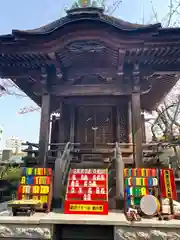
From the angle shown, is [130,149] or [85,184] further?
[130,149]

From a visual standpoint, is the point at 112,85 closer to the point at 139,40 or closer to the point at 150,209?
the point at 139,40

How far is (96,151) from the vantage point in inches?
330

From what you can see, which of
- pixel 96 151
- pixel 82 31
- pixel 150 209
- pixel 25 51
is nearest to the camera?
pixel 150 209

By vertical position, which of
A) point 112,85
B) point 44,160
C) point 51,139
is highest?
point 112,85

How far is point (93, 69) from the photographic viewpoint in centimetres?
754

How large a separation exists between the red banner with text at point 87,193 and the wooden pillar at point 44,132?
5.03ft

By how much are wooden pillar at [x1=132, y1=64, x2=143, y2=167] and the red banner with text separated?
144 cm

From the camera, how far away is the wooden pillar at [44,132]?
6804 mm

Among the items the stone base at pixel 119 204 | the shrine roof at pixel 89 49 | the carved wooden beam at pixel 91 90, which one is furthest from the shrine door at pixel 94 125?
the stone base at pixel 119 204

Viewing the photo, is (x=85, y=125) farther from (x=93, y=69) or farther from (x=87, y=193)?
(x=87, y=193)

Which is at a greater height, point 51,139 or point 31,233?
point 51,139

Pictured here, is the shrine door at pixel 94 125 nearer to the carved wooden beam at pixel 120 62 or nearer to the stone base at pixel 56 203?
the carved wooden beam at pixel 120 62

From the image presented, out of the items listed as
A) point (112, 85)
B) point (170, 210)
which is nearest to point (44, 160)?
point (112, 85)

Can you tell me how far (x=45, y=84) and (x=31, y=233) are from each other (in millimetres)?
4964
